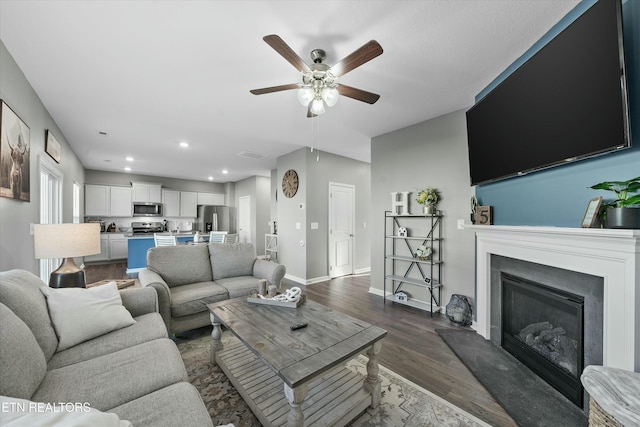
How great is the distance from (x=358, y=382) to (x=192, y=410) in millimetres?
1137

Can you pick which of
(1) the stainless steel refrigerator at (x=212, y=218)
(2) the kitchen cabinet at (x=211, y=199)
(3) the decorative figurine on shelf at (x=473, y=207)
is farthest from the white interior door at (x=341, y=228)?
(2) the kitchen cabinet at (x=211, y=199)

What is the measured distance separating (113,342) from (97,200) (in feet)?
23.2

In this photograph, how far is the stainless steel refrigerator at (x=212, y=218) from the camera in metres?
8.07

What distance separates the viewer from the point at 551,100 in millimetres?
1715

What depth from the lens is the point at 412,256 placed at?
3598mm

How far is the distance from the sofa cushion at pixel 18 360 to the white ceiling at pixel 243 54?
1.89 metres

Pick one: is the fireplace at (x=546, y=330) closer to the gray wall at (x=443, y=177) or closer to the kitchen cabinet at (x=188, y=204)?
the gray wall at (x=443, y=177)

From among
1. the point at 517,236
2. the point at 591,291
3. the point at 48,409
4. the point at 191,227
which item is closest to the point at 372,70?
the point at 517,236

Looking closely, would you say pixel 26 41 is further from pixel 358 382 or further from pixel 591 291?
pixel 591 291

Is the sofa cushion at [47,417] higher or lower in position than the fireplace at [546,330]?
higher

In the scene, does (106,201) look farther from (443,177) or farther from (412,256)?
(443,177)

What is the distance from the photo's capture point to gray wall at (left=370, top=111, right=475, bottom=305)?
121 inches

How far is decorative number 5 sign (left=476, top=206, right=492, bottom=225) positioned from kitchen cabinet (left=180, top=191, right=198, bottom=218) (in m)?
8.06

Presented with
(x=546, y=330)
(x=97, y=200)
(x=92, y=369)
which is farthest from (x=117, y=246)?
(x=546, y=330)
